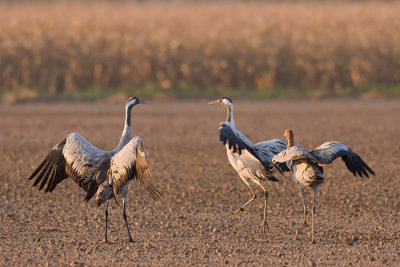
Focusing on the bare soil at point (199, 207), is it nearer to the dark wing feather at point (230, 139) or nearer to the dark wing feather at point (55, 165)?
the dark wing feather at point (55, 165)

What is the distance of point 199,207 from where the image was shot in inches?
384

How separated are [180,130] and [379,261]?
852 centimetres

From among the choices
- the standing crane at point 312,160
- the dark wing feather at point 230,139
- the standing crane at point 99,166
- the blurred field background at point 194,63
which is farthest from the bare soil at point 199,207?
the blurred field background at point 194,63

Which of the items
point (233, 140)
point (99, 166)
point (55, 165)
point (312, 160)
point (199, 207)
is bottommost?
point (199, 207)

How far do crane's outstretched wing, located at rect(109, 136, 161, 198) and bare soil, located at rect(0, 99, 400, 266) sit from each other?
0.69 m

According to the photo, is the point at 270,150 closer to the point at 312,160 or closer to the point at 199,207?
the point at 312,160

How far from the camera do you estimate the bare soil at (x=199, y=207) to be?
25.3 feet

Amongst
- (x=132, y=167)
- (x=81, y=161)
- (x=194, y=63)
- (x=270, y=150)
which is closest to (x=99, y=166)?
(x=81, y=161)

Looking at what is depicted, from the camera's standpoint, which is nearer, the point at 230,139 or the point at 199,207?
the point at 230,139

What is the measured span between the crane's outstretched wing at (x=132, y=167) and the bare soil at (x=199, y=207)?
2.27 ft

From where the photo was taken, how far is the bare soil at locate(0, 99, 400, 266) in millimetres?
7727

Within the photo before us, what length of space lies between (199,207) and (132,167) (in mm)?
2339

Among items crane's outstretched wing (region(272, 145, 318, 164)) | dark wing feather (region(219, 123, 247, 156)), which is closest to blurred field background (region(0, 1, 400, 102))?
dark wing feather (region(219, 123, 247, 156))

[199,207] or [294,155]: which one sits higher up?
[294,155]
